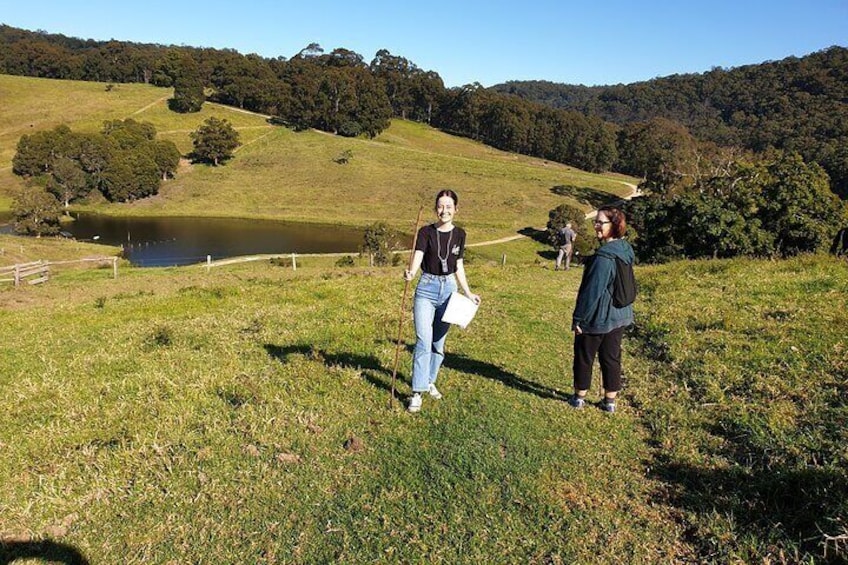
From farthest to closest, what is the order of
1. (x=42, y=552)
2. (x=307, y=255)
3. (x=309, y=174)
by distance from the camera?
1. (x=309, y=174)
2. (x=307, y=255)
3. (x=42, y=552)

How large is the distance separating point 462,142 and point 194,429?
140 metres

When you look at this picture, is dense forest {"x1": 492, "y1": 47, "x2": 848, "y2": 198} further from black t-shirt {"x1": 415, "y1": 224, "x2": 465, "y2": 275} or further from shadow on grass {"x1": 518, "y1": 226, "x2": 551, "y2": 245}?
black t-shirt {"x1": 415, "y1": 224, "x2": 465, "y2": 275}

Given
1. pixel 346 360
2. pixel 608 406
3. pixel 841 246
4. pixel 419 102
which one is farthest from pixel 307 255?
pixel 419 102

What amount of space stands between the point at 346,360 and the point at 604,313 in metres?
4.52

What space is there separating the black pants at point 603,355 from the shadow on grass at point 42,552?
5912 mm

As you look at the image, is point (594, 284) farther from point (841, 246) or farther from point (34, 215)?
point (34, 215)

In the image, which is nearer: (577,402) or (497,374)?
(577,402)

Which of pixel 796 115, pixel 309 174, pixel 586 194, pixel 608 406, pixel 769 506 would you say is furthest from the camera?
pixel 796 115

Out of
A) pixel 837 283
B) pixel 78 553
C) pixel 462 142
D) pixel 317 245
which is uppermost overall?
pixel 462 142

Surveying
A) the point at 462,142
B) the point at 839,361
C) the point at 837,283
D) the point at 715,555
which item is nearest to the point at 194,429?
the point at 715,555

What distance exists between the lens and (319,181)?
10044 centimetres

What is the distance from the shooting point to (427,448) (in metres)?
6.05

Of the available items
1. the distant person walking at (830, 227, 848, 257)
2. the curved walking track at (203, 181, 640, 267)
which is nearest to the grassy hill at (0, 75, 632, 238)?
the curved walking track at (203, 181, 640, 267)

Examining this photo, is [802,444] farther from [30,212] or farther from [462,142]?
[462,142]
